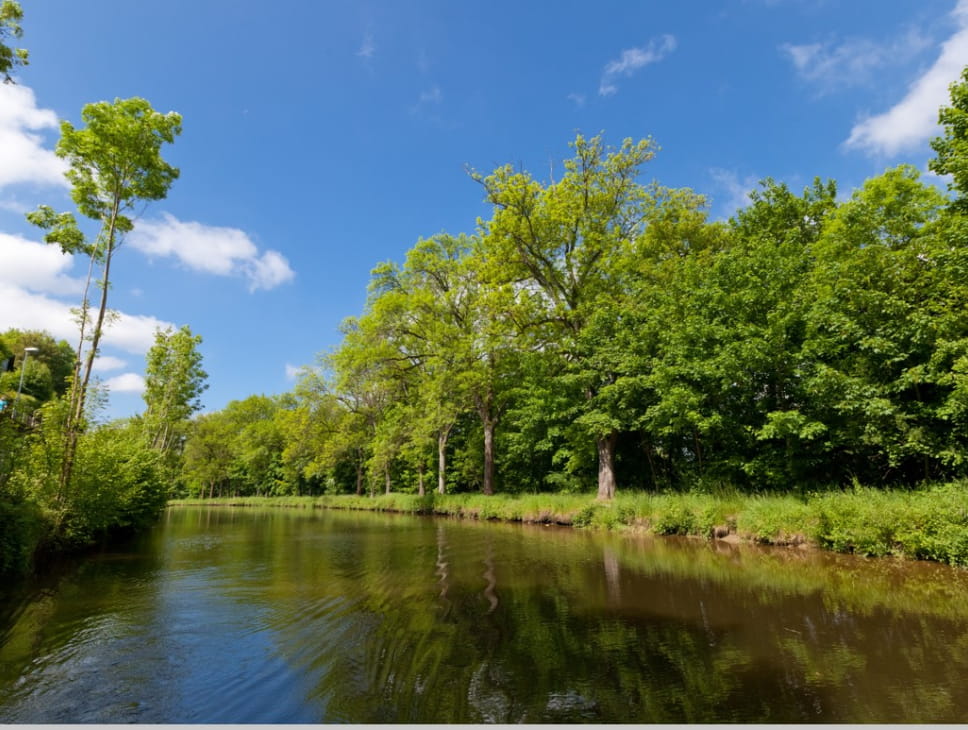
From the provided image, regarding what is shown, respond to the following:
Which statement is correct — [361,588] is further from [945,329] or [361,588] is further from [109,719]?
[945,329]

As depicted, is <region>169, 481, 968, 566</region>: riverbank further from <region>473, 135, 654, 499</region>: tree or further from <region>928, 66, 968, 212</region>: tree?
<region>928, 66, 968, 212</region>: tree

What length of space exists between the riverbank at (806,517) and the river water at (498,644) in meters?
0.71

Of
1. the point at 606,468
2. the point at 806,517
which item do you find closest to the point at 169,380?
the point at 606,468

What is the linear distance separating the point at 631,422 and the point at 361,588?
15.4 meters

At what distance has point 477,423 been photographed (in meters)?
37.4

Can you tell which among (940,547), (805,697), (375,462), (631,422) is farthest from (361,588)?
(375,462)

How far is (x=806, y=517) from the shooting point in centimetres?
1348

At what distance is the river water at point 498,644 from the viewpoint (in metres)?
4.51

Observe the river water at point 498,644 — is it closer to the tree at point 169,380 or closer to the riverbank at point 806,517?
the riverbank at point 806,517

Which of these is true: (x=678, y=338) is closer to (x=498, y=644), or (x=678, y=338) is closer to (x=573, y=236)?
(x=573, y=236)

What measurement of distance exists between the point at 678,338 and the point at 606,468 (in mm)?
6773

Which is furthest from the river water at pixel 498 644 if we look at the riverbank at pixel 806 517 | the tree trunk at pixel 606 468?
the tree trunk at pixel 606 468

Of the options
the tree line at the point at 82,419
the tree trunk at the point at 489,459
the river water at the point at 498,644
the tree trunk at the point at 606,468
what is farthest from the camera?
the tree trunk at the point at 489,459

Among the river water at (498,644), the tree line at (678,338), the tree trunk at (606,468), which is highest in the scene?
the tree line at (678,338)
